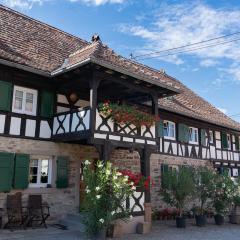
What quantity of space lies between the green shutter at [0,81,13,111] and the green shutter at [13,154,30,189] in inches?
60.6

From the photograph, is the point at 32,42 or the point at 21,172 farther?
the point at 32,42

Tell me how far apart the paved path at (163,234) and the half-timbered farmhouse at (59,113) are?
111 cm

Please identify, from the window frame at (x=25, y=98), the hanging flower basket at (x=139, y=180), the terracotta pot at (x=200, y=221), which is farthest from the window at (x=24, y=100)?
the terracotta pot at (x=200, y=221)

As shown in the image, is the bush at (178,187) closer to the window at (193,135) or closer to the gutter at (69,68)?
the window at (193,135)

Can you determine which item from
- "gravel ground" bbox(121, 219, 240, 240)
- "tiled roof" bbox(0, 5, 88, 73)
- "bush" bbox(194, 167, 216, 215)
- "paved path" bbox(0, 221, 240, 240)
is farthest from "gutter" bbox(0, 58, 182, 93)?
"gravel ground" bbox(121, 219, 240, 240)

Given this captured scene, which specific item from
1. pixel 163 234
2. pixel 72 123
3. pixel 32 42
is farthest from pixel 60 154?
pixel 32 42

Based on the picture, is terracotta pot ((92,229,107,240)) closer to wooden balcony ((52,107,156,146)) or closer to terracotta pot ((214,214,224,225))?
wooden balcony ((52,107,156,146))

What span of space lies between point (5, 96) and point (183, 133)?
9213mm

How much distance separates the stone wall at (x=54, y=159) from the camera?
10.2 m

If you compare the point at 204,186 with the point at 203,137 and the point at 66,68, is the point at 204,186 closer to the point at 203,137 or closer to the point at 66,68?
the point at 203,137

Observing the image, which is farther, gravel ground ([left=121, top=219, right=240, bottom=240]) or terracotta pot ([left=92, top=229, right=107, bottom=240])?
gravel ground ([left=121, top=219, right=240, bottom=240])

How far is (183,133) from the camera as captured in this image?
16312mm

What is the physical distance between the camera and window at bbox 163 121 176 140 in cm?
1567

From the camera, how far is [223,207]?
12.9m
